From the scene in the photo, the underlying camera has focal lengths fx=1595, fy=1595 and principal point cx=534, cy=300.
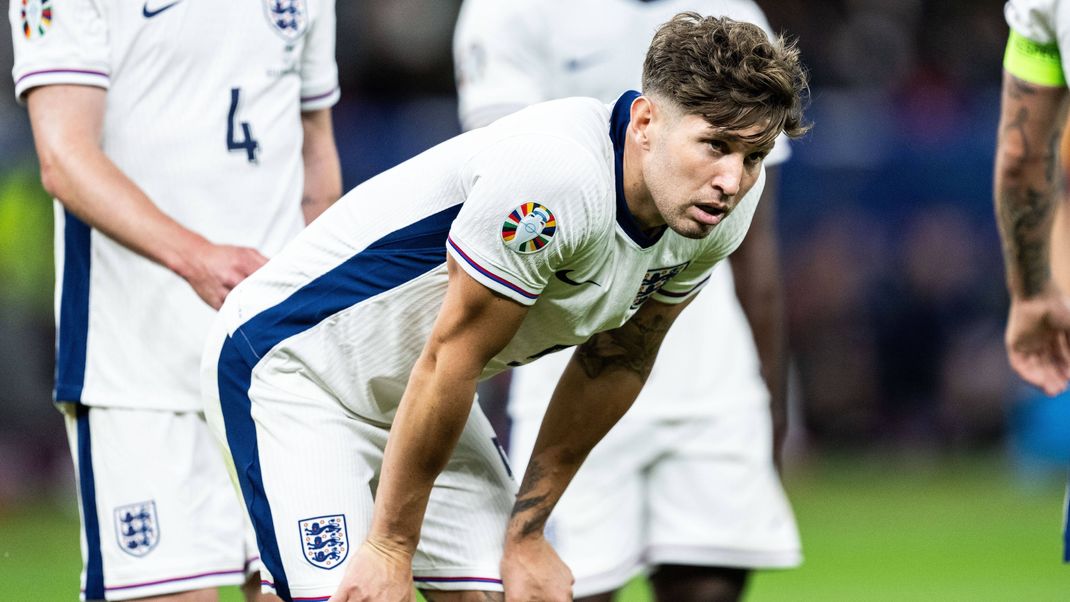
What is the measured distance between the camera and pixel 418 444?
347cm

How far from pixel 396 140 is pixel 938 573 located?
16.3 ft

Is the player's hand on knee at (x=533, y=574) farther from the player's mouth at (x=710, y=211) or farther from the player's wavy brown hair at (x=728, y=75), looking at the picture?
the player's wavy brown hair at (x=728, y=75)

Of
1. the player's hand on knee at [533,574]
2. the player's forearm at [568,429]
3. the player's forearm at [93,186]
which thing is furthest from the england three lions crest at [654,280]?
the player's forearm at [93,186]

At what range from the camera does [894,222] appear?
12320 mm

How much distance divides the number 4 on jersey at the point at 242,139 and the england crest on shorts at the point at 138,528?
976 mm

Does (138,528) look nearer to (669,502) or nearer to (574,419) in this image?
(574,419)

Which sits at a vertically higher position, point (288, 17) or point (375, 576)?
point (288, 17)

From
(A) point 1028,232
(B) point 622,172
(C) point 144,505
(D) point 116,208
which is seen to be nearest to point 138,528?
(C) point 144,505

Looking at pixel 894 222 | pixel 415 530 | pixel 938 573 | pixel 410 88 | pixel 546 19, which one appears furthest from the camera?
pixel 410 88

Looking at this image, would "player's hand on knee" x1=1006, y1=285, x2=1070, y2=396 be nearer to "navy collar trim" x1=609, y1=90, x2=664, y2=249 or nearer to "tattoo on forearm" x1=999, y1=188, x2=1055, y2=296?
"tattoo on forearm" x1=999, y1=188, x2=1055, y2=296

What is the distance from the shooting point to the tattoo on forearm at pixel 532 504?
155 inches

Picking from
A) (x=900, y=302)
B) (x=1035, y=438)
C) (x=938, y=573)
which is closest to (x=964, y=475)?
(x=1035, y=438)

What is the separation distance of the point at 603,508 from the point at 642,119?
2249 millimetres

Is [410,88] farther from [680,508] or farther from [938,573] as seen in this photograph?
[680,508]
